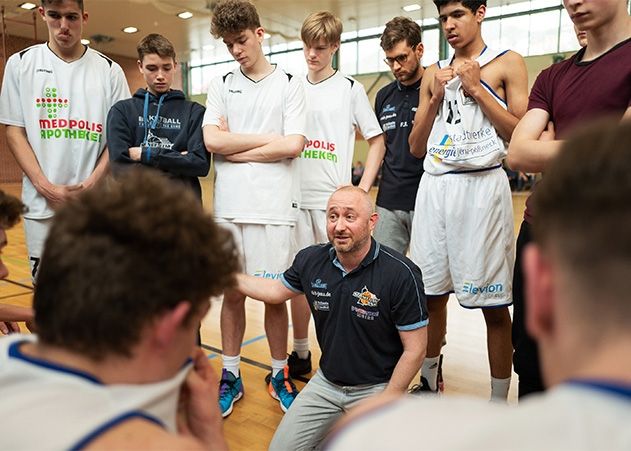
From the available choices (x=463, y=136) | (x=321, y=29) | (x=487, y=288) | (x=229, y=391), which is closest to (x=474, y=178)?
(x=463, y=136)

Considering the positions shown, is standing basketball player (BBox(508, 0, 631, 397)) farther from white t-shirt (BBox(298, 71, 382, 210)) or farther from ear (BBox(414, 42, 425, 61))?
white t-shirt (BBox(298, 71, 382, 210))

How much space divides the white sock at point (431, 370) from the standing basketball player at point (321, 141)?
0.78m

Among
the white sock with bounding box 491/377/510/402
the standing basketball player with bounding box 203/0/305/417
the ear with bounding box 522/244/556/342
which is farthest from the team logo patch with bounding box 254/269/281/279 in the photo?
the ear with bounding box 522/244/556/342

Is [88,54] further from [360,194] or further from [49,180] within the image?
[360,194]

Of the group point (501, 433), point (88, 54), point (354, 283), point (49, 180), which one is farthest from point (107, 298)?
point (88, 54)

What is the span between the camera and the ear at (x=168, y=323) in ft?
2.93

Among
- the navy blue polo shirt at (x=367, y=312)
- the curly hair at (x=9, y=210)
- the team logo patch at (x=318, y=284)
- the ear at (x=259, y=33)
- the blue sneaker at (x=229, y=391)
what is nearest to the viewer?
the curly hair at (x=9, y=210)

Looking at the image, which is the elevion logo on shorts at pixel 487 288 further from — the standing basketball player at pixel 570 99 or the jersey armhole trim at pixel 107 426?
the jersey armhole trim at pixel 107 426

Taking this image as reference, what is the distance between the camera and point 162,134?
125 inches

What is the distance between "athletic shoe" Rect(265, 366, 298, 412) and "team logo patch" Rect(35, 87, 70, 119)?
193 centimetres

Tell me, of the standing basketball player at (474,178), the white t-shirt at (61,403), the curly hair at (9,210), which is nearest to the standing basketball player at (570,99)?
the standing basketball player at (474,178)

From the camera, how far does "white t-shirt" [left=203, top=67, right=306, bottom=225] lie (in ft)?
9.90

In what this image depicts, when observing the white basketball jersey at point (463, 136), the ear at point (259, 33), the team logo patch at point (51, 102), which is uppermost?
the ear at point (259, 33)

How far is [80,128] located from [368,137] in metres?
1.71
